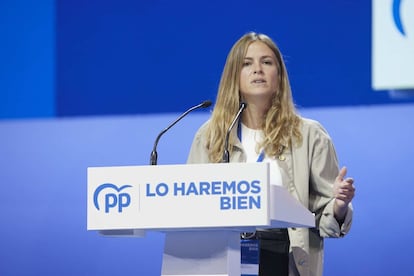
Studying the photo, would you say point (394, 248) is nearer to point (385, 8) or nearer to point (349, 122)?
point (349, 122)

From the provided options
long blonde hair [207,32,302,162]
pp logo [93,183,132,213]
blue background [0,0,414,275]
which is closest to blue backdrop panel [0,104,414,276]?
blue background [0,0,414,275]

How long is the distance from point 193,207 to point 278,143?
0.83 metres

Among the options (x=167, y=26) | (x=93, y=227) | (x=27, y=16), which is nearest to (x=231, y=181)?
(x=93, y=227)

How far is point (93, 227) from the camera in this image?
2.14m

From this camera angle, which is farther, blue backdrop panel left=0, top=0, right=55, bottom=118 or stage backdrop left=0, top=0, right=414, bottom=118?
blue backdrop panel left=0, top=0, right=55, bottom=118

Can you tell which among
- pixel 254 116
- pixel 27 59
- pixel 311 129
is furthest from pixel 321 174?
pixel 27 59

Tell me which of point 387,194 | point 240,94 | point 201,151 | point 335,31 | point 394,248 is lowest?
point 394,248

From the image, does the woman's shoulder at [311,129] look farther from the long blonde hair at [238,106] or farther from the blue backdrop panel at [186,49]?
the blue backdrop panel at [186,49]

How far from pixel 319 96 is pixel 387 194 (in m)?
0.51

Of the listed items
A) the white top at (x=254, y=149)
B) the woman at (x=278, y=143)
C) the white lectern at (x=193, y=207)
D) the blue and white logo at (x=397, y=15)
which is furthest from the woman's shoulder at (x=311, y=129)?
the blue and white logo at (x=397, y=15)

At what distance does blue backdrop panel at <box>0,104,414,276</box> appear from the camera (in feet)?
11.5

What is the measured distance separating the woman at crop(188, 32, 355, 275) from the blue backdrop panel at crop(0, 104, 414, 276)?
688mm

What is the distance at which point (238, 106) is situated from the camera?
116 inches

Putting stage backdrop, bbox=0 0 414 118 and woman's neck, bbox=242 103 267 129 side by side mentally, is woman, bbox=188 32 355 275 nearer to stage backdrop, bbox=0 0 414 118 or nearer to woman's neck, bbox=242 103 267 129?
woman's neck, bbox=242 103 267 129
